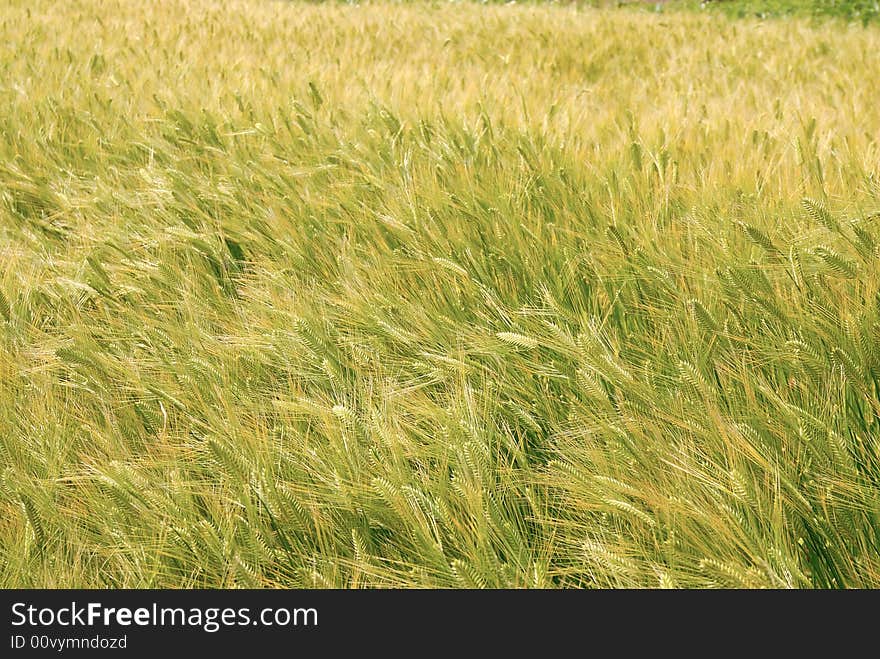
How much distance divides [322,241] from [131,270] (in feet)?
1.39

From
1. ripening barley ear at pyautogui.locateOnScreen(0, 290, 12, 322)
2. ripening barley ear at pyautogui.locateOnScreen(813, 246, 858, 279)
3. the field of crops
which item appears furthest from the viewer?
ripening barley ear at pyautogui.locateOnScreen(0, 290, 12, 322)

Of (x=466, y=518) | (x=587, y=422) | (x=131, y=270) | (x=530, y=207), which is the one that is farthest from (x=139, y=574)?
(x=530, y=207)

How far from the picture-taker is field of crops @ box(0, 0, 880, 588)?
1.01m

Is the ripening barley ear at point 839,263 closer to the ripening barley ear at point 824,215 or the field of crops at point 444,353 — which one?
the field of crops at point 444,353

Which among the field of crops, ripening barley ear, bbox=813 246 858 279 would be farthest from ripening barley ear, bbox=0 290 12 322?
ripening barley ear, bbox=813 246 858 279

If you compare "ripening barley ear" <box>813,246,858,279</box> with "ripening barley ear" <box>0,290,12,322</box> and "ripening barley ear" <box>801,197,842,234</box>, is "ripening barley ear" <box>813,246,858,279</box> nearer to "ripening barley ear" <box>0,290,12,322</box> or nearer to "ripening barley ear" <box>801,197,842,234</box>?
"ripening barley ear" <box>801,197,842,234</box>

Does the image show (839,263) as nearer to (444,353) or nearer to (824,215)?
(824,215)

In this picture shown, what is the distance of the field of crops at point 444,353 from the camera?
1.01 m

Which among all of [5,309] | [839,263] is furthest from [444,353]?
[5,309]

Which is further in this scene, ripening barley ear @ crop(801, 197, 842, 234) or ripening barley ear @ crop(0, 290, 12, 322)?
ripening barley ear @ crop(0, 290, 12, 322)

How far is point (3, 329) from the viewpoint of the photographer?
5.13 ft

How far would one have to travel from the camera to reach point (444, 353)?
141cm

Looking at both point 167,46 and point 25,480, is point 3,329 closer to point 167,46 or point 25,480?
point 25,480

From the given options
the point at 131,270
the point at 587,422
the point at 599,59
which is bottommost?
the point at 587,422
